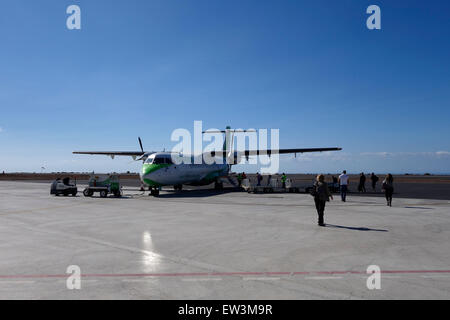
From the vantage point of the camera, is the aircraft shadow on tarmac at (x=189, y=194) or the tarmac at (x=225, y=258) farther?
the aircraft shadow on tarmac at (x=189, y=194)

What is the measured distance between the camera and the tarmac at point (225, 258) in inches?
180

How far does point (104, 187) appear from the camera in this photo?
74.1 feet

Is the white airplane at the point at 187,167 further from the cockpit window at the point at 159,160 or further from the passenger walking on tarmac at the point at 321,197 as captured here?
the passenger walking on tarmac at the point at 321,197

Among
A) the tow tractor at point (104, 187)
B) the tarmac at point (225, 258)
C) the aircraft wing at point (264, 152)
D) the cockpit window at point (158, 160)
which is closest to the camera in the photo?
the tarmac at point (225, 258)

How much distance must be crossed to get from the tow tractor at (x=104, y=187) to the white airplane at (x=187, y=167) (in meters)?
1.91

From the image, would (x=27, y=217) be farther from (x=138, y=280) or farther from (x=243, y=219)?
(x=138, y=280)

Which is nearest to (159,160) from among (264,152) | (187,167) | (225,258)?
(187,167)

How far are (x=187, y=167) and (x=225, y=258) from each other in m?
20.0

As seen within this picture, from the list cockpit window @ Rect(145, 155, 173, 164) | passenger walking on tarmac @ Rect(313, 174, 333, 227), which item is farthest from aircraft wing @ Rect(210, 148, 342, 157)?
passenger walking on tarmac @ Rect(313, 174, 333, 227)

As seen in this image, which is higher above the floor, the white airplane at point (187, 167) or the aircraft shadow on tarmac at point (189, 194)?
the white airplane at point (187, 167)

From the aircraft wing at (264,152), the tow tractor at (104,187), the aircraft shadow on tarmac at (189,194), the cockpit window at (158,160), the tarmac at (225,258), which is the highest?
the aircraft wing at (264,152)

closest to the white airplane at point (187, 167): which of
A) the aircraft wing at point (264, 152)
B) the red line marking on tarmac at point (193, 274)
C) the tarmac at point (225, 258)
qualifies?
the aircraft wing at point (264, 152)

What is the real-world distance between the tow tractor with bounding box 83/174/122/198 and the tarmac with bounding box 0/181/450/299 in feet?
36.0
